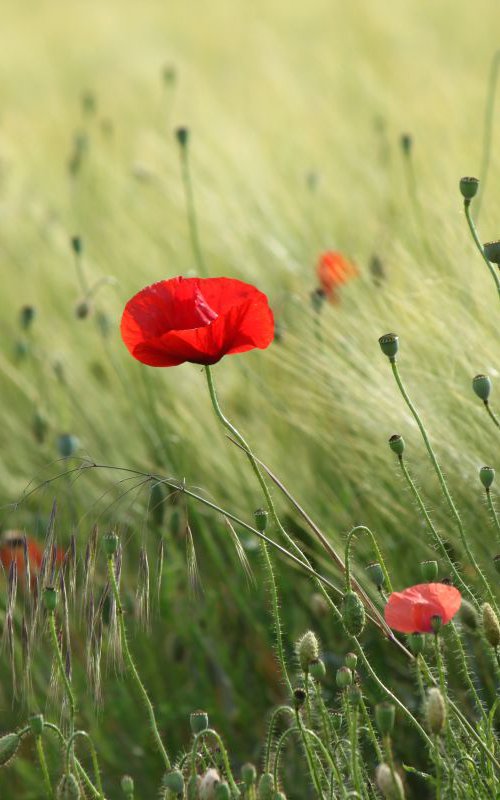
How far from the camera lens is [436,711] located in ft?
2.50

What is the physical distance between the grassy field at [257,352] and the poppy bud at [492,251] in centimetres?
20

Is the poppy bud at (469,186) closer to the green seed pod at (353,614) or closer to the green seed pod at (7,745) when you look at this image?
the green seed pod at (353,614)

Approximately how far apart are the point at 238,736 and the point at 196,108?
188cm

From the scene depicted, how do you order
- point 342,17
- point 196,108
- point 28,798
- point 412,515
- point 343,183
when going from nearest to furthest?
point 412,515
point 28,798
point 343,183
point 196,108
point 342,17

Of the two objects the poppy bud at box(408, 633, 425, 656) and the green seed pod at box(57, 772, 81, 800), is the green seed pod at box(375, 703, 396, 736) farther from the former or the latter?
the green seed pod at box(57, 772, 81, 800)

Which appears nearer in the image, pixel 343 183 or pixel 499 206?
pixel 499 206

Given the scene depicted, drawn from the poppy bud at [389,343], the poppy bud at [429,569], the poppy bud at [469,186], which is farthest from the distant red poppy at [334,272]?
the poppy bud at [429,569]

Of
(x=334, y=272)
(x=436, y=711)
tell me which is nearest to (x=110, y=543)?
(x=436, y=711)

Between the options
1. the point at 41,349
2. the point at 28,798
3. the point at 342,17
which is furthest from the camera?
the point at 342,17

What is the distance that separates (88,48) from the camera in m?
5.18

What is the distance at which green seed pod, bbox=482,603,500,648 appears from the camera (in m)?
0.85

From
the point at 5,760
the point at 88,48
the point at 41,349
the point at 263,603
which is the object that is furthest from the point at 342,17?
the point at 5,760

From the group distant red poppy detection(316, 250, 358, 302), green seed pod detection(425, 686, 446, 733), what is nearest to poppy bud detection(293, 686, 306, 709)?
green seed pod detection(425, 686, 446, 733)

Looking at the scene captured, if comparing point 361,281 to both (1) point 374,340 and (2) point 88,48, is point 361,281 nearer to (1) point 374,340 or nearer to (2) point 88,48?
(1) point 374,340
